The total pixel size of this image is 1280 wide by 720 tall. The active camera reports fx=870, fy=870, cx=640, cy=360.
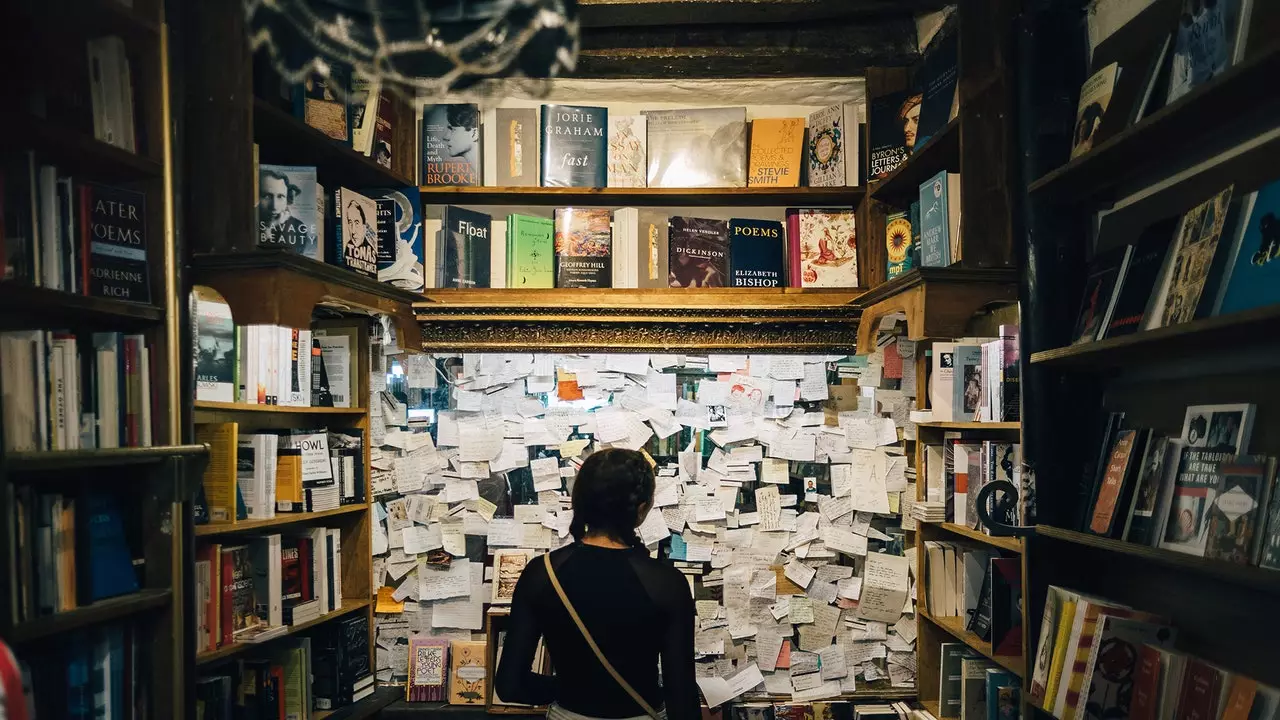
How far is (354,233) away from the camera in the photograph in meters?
3.09

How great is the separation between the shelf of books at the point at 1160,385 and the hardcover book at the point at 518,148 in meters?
1.97

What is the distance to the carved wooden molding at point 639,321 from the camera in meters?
3.34

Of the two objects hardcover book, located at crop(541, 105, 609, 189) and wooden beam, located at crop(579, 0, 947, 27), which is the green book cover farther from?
wooden beam, located at crop(579, 0, 947, 27)

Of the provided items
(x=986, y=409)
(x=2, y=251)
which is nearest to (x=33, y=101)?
(x=2, y=251)

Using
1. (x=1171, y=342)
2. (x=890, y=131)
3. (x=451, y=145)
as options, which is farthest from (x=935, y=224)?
→ (x=451, y=145)

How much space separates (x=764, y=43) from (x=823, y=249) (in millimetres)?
823

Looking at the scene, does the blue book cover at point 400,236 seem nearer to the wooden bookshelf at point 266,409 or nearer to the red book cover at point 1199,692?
the wooden bookshelf at point 266,409

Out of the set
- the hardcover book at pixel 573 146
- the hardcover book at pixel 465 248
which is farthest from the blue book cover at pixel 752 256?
the hardcover book at pixel 465 248

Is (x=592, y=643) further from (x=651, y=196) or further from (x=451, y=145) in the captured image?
(x=451, y=145)

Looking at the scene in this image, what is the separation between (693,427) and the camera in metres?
3.54

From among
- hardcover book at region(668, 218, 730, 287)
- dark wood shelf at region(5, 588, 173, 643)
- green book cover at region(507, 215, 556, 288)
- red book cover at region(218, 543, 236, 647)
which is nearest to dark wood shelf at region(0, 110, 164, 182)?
dark wood shelf at region(5, 588, 173, 643)

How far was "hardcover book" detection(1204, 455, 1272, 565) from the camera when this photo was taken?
55.1 inches

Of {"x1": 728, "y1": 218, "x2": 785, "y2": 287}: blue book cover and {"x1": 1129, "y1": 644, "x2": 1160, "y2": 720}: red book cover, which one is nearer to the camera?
{"x1": 1129, "y1": 644, "x2": 1160, "y2": 720}: red book cover

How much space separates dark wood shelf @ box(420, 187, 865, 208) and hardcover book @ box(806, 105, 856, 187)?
0.07 metres
